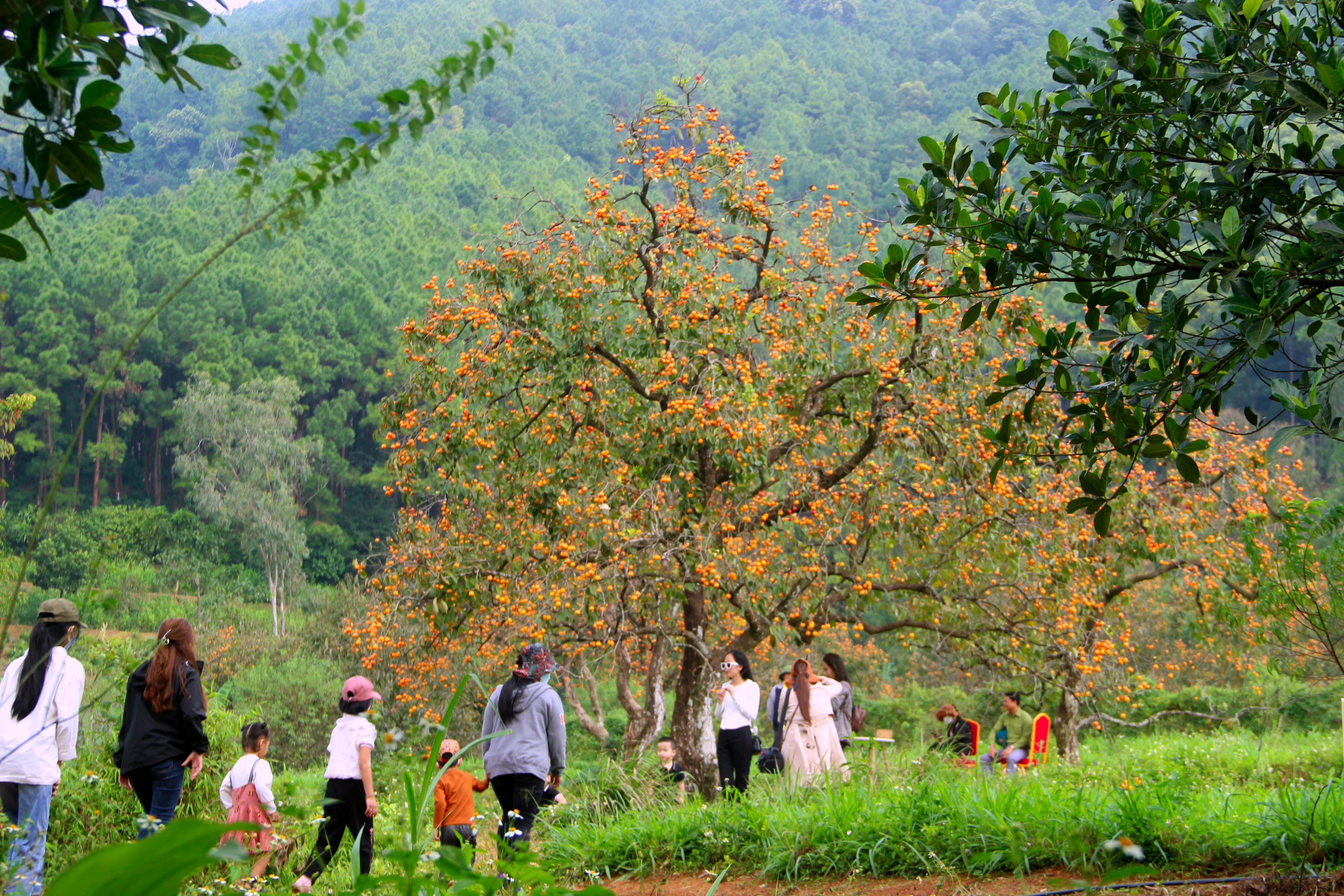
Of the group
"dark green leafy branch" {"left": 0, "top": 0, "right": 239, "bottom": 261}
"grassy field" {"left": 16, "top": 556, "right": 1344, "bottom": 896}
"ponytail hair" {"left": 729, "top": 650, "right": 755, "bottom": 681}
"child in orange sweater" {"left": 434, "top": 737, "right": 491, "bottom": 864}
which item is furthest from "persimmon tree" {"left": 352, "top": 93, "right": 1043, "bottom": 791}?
"dark green leafy branch" {"left": 0, "top": 0, "right": 239, "bottom": 261}

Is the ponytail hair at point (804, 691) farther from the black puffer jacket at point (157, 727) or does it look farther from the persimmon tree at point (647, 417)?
the black puffer jacket at point (157, 727)

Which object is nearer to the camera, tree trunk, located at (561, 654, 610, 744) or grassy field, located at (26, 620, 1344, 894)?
grassy field, located at (26, 620, 1344, 894)

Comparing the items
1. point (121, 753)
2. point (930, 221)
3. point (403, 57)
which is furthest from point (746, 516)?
point (403, 57)

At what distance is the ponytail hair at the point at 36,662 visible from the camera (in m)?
3.89

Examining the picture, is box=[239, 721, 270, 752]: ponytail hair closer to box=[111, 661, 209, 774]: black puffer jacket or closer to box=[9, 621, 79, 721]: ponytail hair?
box=[111, 661, 209, 774]: black puffer jacket

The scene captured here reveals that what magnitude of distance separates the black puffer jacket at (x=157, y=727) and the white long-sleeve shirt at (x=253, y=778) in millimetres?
176

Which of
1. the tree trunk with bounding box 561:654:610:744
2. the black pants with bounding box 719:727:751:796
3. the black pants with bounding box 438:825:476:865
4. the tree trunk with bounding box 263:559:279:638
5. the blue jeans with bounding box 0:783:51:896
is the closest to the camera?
the blue jeans with bounding box 0:783:51:896

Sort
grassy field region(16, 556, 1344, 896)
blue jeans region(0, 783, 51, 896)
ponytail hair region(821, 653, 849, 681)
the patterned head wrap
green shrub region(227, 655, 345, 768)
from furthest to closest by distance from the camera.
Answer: green shrub region(227, 655, 345, 768)
ponytail hair region(821, 653, 849, 681)
the patterned head wrap
grassy field region(16, 556, 1344, 896)
blue jeans region(0, 783, 51, 896)

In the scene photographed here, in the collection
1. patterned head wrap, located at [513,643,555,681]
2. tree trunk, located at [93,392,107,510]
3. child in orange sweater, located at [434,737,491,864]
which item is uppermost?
tree trunk, located at [93,392,107,510]

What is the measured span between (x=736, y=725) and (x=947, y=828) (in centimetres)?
315

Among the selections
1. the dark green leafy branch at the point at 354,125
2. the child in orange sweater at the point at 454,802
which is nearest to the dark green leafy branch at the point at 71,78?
the dark green leafy branch at the point at 354,125

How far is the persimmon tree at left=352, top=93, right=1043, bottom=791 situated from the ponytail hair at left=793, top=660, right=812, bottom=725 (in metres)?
1.03

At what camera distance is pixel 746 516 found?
26.5 ft

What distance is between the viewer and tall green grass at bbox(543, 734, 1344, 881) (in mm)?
3412
